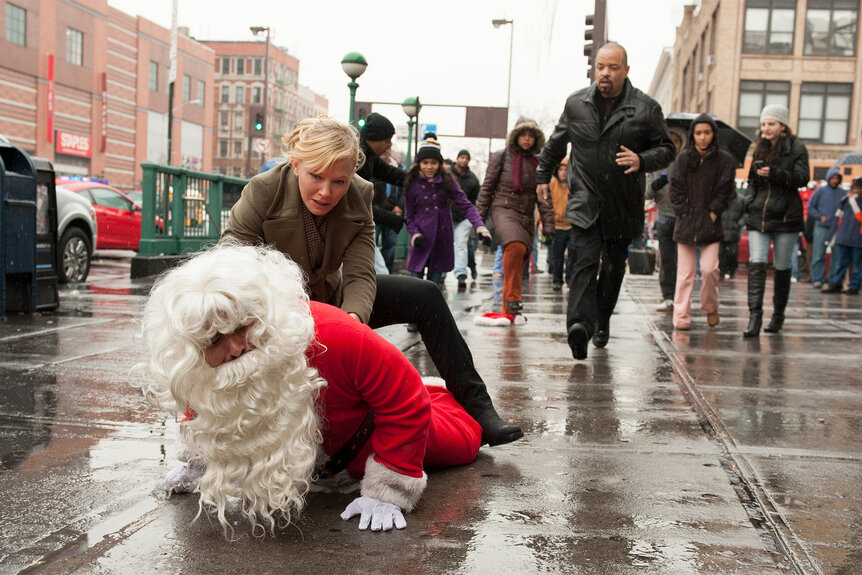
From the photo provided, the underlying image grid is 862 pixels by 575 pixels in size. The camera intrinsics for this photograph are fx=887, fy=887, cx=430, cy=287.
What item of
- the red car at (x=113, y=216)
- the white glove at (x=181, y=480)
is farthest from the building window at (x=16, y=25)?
the white glove at (x=181, y=480)

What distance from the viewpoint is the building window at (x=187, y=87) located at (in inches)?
2509

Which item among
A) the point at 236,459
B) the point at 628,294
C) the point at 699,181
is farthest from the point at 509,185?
the point at 236,459

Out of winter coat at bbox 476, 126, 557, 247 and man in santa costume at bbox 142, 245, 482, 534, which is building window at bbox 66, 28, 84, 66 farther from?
man in santa costume at bbox 142, 245, 482, 534

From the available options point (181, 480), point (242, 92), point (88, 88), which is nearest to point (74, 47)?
point (88, 88)

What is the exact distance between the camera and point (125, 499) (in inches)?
117

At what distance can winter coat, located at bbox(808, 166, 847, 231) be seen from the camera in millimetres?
15125

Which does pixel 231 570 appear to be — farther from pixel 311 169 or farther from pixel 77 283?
pixel 77 283

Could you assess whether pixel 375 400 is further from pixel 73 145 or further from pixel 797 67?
pixel 73 145

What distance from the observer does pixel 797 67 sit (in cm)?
3616

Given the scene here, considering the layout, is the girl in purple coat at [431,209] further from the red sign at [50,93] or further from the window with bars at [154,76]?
the window with bars at [154,76]

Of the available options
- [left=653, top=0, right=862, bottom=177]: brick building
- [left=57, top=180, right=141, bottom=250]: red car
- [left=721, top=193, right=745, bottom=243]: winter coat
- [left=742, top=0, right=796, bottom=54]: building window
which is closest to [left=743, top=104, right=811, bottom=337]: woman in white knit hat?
[left=721, top=193, right=745, bottom=243]: winter coat

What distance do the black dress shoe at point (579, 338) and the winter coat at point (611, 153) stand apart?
760mm

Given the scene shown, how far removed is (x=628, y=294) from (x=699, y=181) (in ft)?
14.7

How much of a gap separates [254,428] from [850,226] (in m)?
13.5
